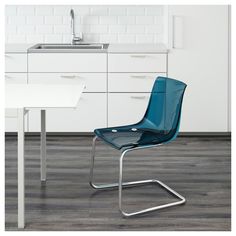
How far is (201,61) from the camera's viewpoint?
18.3 ft

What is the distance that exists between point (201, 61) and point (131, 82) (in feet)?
2.34

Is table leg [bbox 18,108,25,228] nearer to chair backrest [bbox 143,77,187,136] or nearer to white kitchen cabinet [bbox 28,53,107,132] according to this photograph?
chair backrest [bbox 143,77,187,136]

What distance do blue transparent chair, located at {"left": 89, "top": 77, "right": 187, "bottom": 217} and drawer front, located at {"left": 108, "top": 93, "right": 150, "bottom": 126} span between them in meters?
1.56

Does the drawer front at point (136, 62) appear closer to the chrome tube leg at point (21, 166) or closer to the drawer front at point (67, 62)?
Answer: the drawer front at point (67, 62)

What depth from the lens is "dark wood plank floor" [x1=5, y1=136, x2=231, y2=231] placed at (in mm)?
3379

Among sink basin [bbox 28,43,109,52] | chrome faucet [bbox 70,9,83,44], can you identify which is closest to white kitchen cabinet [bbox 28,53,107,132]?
sink basin [bbox 28,43,109,52]

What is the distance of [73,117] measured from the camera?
5660 millimetres

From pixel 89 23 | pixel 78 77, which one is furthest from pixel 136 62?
pixel 89 23

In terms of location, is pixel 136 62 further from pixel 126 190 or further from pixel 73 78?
pixel 126 190

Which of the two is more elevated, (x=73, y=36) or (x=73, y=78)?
(x=73, y=36)

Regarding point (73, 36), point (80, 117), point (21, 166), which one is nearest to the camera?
point (21, 166)

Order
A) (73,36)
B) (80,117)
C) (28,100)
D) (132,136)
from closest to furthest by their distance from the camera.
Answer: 1. (28,100)
2. (132,136)
3. (80,117)
4. (73,36)

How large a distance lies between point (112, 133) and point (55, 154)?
1320mm

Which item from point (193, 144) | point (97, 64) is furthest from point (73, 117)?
point (193, 144)
